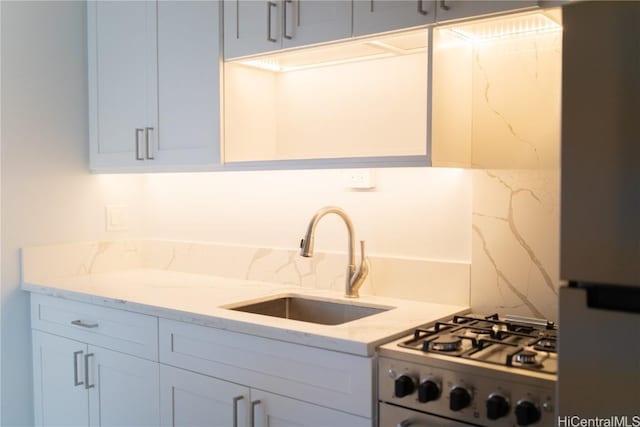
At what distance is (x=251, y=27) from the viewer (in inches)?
84.4

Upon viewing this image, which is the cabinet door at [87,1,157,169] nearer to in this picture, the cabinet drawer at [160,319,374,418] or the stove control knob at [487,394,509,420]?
the cabinet drawer at [160,319,374,418]

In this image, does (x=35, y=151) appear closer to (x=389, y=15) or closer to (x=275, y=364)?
(x=275, y=364)

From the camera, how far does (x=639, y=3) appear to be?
3.34ft

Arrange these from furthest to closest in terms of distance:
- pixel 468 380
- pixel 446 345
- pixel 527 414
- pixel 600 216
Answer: pixel 446 345, pixel 468 380, pixel 527 414, pixel 600 216

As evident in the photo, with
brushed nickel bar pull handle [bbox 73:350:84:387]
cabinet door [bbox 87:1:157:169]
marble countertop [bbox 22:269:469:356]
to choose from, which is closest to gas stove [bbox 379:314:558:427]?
marble countertop [bbox 22:269:469:356]

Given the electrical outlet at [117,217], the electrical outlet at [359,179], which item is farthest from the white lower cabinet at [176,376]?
the electrical outlet at [359,179]

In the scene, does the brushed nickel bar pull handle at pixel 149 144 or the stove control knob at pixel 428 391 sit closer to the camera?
the stove control knob at pixel 428 391

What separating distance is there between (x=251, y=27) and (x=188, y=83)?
38cm

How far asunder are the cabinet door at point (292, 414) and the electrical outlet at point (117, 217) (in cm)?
145

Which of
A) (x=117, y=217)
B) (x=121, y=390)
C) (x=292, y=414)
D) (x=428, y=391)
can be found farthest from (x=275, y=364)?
(x=117, y=217)

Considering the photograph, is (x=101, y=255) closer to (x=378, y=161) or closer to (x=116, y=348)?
(x=116, y=348)

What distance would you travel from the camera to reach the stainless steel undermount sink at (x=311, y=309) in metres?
2.14

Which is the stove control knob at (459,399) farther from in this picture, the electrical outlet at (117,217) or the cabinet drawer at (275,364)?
the electrical outlet at (117,217)

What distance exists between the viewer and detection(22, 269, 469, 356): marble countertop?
1652mm
